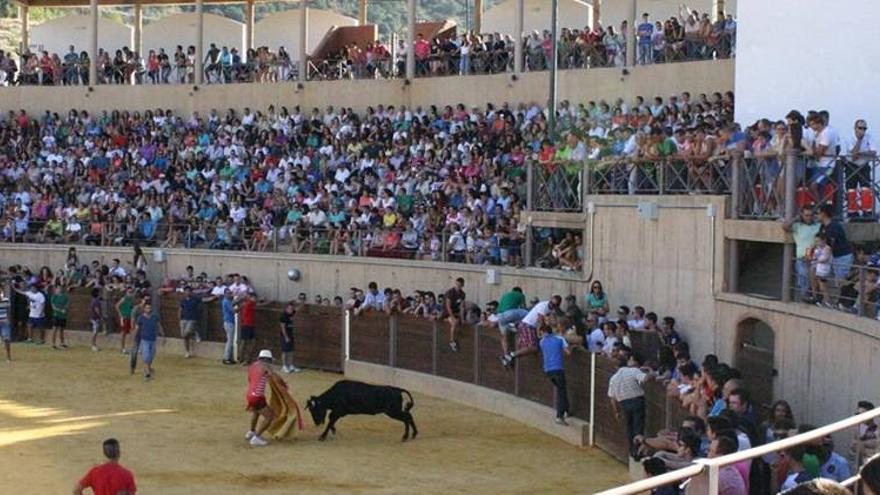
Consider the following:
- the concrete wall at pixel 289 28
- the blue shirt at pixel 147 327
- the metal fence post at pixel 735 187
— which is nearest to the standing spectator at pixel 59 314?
the blue shirt at pixel 147 327

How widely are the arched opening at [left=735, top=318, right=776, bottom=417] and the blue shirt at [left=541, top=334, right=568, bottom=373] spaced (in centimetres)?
270

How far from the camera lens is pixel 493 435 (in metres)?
20.8

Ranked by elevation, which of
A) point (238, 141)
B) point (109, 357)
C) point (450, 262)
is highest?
point (238, 141)

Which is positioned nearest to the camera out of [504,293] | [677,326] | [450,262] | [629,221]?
[677,326]

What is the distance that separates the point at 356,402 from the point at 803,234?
6437mm

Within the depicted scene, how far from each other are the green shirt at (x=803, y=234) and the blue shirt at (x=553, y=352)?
4.09 meters

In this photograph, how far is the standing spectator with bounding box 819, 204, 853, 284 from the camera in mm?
16062

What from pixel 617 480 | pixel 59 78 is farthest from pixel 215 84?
pixel 617 480

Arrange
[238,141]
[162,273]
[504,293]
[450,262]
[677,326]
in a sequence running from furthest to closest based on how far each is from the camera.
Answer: [238,141] → [162,273] → [450,262] → [504,293] → [677,326]

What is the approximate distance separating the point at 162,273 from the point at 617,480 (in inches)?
698

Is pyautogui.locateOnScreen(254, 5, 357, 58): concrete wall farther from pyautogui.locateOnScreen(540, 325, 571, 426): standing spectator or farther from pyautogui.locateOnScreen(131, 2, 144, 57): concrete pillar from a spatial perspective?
pyautogui.locateOnScreen(540, 325, 571, 426): standing spectator

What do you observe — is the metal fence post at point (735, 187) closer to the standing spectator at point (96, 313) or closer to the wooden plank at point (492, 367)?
the wooden plank at point (492, 367)

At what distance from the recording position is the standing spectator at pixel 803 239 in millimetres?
16797

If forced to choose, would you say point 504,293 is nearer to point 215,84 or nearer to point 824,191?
point 824,191
